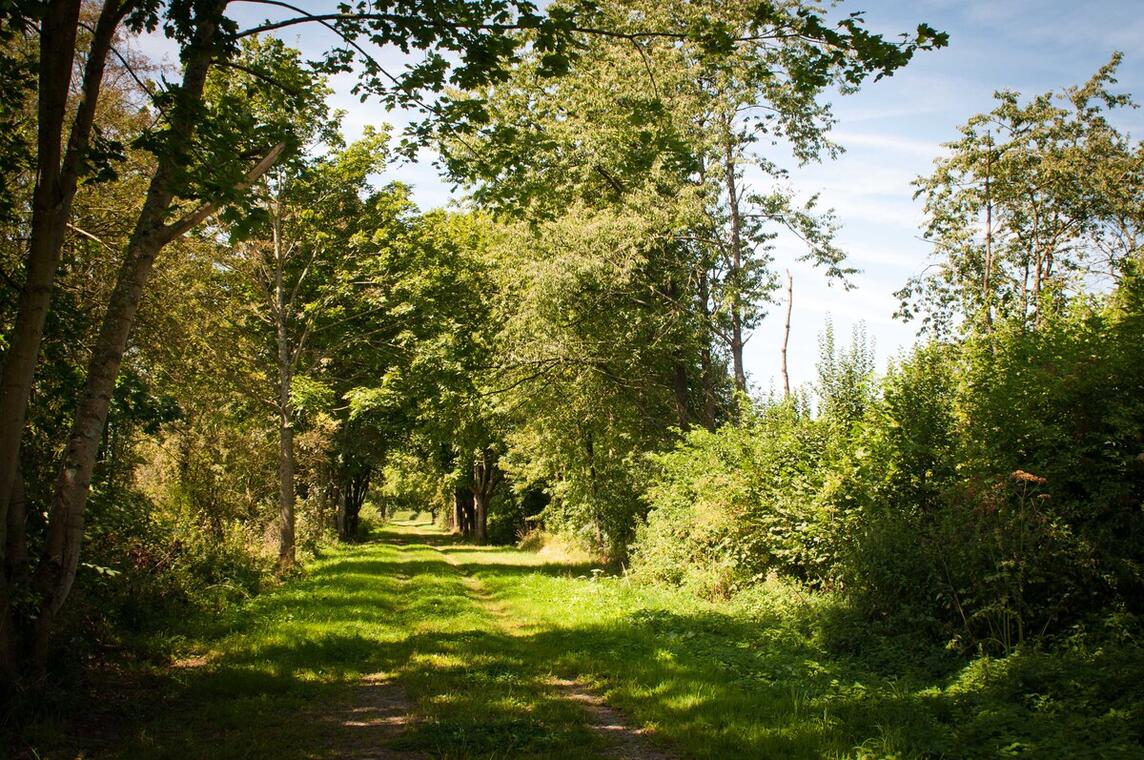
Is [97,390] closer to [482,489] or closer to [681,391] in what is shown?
[681,391]

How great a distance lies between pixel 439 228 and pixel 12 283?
2358 centimetres

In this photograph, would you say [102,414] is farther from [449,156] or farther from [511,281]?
[511,281]

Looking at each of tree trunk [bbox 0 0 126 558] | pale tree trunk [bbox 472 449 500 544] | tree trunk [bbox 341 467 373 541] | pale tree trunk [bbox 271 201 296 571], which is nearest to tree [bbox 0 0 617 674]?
tree trunk [bbox 0 0 126 558]

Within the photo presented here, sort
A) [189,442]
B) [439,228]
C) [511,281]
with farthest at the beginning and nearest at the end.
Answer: [439,228] → [511,281] → [189,442]

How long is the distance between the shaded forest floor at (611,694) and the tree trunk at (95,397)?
1.20 metres

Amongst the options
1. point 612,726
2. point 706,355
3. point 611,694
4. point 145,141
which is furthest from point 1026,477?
point 706,355

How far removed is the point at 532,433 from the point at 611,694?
17088 mm

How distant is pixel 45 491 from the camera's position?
815 centimetres

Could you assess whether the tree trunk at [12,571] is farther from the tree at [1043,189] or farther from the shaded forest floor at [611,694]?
the tree at [1043,189]

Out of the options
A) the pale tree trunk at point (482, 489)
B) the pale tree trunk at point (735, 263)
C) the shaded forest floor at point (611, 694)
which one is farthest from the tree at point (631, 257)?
the pale tree trunk at point (482, 489)

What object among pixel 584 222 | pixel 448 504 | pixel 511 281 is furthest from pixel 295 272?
pixel 448 504

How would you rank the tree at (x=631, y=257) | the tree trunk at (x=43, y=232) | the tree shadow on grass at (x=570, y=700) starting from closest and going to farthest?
the tree trunk at (x=43, y=232) < the tree shadow on grass at (x=570, y=700) < the tree at (x=631, y=257)

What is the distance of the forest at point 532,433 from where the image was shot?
6.51 m

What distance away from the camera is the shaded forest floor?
19.8ft
